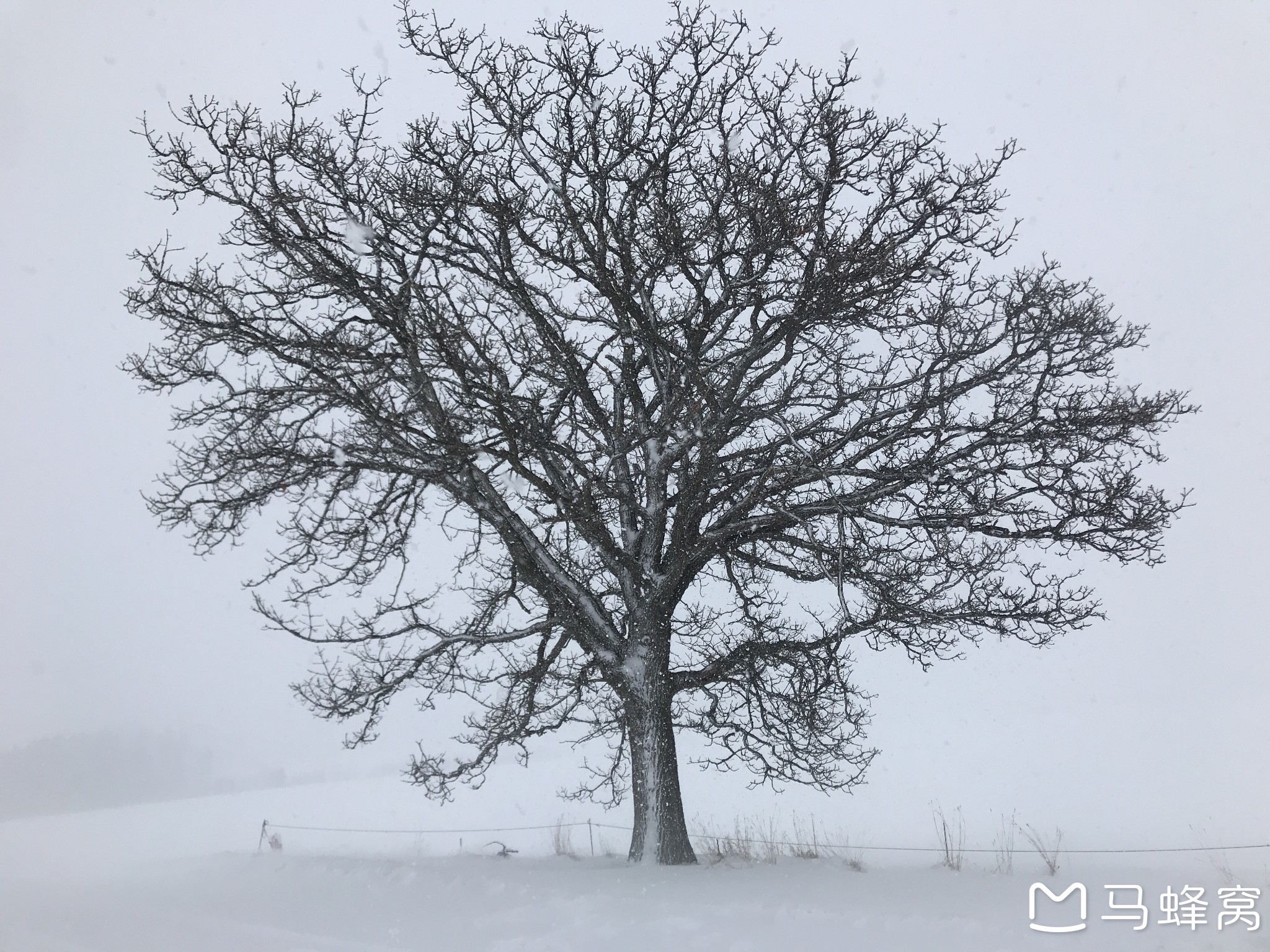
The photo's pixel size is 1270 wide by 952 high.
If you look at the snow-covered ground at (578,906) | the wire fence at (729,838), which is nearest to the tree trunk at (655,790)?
the snow-covered ground at (578,906)

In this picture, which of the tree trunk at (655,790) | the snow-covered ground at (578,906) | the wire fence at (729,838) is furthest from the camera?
the wire fence at (729,838)

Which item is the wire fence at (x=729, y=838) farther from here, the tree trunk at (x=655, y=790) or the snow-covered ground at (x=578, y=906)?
the tree trunk at (x=655, y=790)

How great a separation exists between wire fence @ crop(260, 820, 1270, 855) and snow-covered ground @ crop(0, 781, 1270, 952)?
237 mm

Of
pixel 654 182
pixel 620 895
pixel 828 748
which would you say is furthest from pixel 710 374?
pixel 620 895

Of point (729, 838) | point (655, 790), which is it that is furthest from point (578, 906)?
Answer: point (729, 838)

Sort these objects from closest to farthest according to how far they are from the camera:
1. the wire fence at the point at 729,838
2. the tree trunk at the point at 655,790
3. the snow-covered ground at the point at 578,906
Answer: the snow-covered ground at the point at 578,906 → the tree trunk at the point at 655,790 → the wire fence at the point at 729,838

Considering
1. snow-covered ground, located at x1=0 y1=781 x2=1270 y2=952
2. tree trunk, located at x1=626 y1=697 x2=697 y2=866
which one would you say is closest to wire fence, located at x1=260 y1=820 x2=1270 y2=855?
snow-covered ground, located at x1=0 y1=781 x2=1270 y2=952

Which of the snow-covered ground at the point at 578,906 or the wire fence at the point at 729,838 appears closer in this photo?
the snow-covered ground at the point at 578,906

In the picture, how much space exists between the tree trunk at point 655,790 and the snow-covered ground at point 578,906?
0.48m

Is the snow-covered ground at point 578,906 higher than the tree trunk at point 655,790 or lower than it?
lower

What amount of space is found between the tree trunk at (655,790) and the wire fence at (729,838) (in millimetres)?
1488

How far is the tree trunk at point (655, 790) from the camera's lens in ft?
32.6

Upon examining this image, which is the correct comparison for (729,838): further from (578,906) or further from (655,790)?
(578,906)

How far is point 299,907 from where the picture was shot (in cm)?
845
